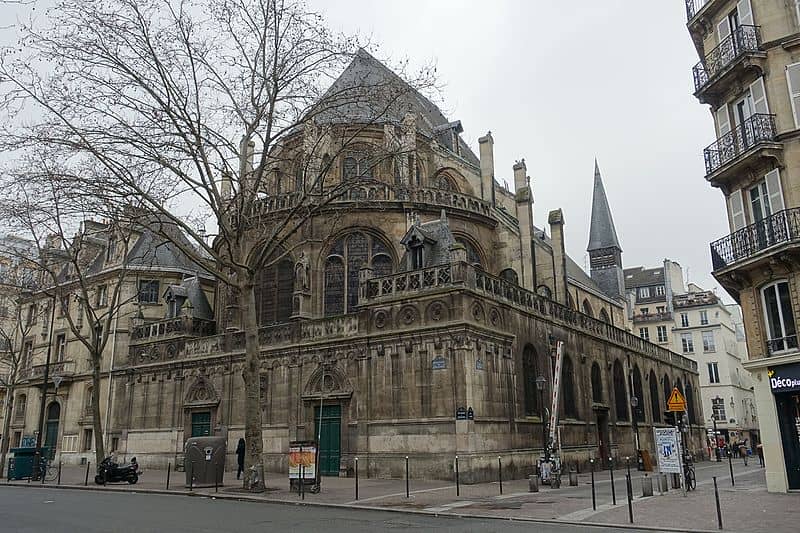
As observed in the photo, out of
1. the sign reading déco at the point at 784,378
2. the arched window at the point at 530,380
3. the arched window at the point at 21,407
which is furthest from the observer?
the arched window at the point at 21,407

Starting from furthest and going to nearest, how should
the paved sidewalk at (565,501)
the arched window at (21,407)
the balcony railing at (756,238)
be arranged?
the arched window at (21,407) < the balcony railing at (756,238) < the paved sidewalk at (565,501)

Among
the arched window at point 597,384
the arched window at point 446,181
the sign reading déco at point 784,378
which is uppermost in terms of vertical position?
the arched window at point 446,181

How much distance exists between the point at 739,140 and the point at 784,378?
23.5 feet

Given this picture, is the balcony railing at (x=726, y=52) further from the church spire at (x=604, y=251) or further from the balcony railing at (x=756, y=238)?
the church spire at (x=604, y=251)

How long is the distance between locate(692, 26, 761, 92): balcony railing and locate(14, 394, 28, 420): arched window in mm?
44912

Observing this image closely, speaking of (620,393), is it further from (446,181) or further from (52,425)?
(52,425)

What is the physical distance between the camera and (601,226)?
80.8 meters

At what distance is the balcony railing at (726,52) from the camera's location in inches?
766

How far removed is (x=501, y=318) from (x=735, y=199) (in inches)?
365

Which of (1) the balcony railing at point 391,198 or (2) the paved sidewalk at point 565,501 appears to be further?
(1) the balcony railing at point 391,198

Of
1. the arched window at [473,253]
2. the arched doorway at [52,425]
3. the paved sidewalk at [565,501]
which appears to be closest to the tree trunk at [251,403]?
the paved sidewalk at [565,501]

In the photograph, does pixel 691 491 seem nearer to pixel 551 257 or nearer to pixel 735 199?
pixel 735 199

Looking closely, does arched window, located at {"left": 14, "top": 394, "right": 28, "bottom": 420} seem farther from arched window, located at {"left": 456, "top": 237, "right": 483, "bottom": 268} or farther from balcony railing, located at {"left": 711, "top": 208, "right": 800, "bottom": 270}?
balcony railing, located at {"left": 711, "top": 208, "right": 800, "bottom": 270}

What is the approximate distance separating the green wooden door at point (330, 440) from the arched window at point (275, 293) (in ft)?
23.4
